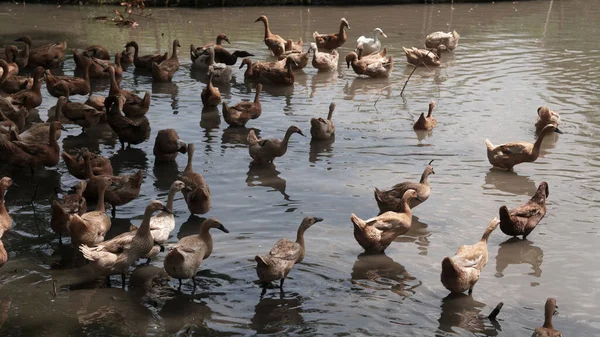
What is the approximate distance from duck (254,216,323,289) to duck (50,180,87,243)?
2.45m

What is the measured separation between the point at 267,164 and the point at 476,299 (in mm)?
5073

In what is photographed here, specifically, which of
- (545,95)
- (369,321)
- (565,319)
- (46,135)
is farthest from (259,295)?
(545,95)

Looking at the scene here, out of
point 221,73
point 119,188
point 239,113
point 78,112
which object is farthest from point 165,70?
point 119,188

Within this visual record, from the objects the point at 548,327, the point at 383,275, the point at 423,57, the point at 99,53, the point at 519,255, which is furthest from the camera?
the point at 423,57

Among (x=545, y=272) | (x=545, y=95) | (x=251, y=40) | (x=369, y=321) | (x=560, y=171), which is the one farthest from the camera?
(x=251, y=40)

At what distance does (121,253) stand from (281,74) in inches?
363

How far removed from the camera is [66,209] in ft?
32.8

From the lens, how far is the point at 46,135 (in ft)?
42.8

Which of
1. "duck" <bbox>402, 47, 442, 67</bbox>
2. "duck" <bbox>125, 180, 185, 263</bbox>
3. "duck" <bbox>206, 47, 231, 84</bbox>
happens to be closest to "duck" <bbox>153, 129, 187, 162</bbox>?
"duck" <bbox>125, 180, 185, 263</bbox>

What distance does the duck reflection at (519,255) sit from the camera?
962cm

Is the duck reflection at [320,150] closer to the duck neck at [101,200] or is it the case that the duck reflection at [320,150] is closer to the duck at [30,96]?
the duck neck at [101,200]

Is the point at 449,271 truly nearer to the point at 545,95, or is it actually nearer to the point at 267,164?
the point at 267,164

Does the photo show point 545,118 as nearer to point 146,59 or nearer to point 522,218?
point 522,218

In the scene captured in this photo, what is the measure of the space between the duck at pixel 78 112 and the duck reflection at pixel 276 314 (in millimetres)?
6719
